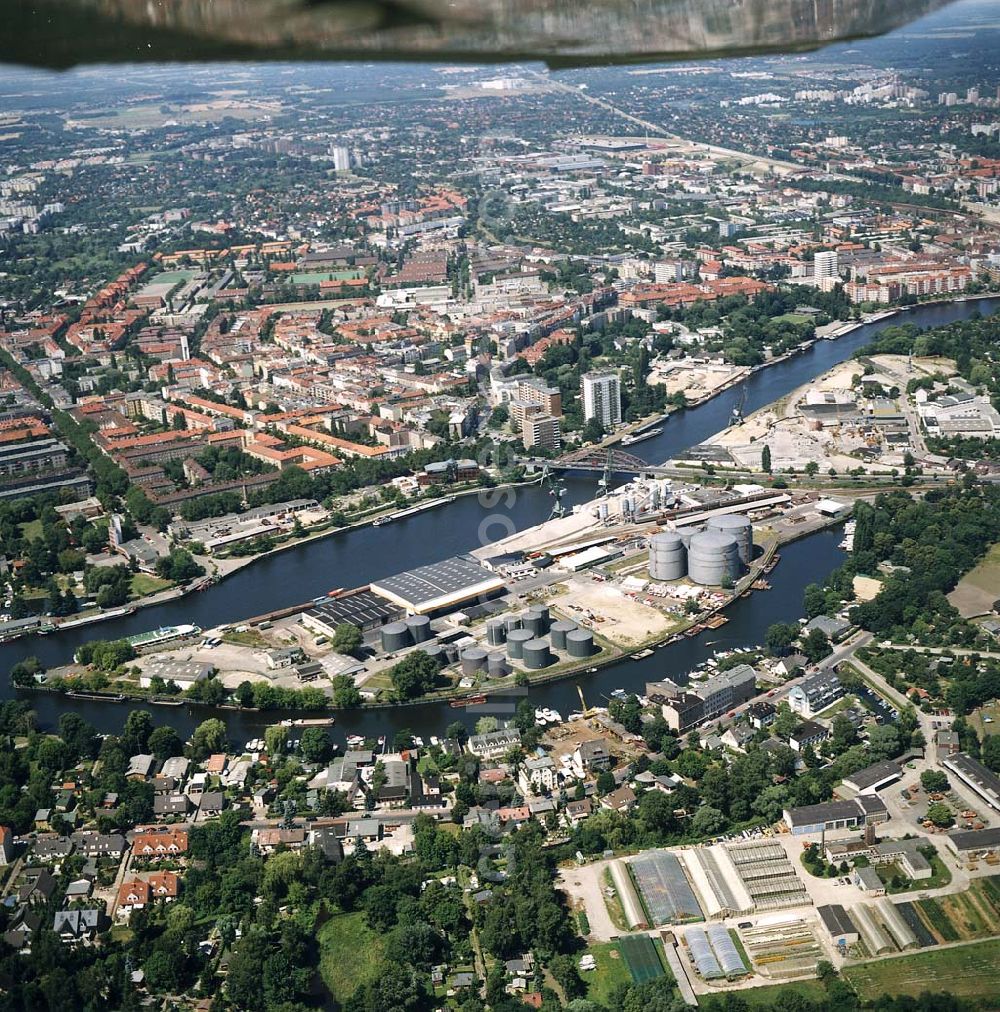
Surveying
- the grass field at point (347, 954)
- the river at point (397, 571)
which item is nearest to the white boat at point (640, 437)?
the river at point (397, 571)

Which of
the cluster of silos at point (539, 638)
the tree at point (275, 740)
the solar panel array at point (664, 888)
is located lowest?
the cluster of silos at point (539, 638)

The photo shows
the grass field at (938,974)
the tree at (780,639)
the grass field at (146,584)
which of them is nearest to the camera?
the grass field at (938,974)

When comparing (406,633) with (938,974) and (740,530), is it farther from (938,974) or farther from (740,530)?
(938,974)

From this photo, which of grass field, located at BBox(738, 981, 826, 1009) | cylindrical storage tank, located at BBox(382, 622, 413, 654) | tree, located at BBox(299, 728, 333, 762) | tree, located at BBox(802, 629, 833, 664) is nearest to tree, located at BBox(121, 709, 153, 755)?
tree, located at BBox(299, 728, 333, 762)

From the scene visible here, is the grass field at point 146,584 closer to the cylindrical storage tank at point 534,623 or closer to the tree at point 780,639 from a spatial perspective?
the cylindrical storage tank at point 534,623

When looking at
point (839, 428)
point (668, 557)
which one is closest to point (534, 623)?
point (668, 557)

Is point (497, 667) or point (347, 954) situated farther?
point (497, 667)

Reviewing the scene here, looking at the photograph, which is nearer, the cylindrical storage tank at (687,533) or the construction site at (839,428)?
the cylindrical storage tank at (687,533)

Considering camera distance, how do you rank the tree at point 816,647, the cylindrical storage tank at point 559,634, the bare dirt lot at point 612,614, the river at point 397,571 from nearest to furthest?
the river at point 397,571 → the tree at point 816,647 → the cylindrical storage tank at point 559,634 → the bare dirt lot at point 612,614
